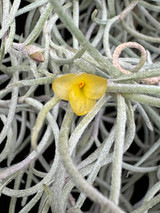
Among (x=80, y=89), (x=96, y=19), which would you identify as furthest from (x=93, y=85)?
(x=96, y=19)

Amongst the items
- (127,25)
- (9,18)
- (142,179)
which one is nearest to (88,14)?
(127,25)

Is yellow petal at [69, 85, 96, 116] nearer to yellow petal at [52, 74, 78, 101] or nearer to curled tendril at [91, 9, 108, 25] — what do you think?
Answer: yellow petal at [52, 74, 78, 101]

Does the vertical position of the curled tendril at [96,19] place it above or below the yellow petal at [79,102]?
above

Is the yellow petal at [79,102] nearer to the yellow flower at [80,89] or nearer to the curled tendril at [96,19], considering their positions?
the yellow flower at [80,89]

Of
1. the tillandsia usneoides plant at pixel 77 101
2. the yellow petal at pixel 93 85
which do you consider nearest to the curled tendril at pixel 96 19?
the tillandsia usneoides plant at pixel 77 101

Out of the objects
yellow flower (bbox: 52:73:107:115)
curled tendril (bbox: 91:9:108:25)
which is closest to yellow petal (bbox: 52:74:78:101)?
yellow flower (bbox: 52:73:107:115)

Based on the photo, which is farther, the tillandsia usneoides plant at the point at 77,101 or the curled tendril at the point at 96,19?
the curled tendril at the point at 96,19

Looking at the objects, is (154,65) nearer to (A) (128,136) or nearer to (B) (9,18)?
(A) (128,136)
